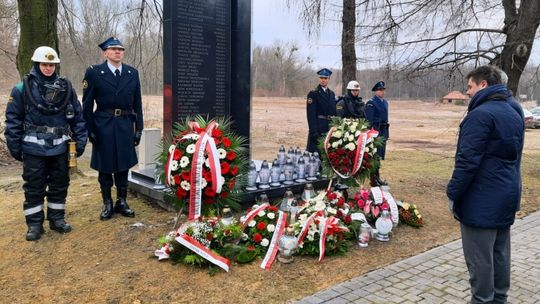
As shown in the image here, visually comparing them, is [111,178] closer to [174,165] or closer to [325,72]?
[174,165]

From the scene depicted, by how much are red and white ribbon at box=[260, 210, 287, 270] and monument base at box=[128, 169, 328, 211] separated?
1.15m

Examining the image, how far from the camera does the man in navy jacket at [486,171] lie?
3088 mm

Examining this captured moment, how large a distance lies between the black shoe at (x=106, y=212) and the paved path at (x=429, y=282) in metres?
→ 3.00

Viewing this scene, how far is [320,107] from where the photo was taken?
25.2 feet

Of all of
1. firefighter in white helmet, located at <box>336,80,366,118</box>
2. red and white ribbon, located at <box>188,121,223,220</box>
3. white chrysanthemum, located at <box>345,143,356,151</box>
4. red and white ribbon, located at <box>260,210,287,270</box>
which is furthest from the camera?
firefighter in white helmet, located at <box>336,80,366,118</box>

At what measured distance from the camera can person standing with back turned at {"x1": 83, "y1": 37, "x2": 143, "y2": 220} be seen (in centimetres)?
520

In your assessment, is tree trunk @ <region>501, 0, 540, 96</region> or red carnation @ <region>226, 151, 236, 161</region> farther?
tree trunk @ <region>501, 0, 540, 96</region>

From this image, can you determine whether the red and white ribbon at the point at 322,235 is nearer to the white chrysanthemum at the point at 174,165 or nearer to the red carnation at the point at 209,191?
the red carnation at the point at 209,191

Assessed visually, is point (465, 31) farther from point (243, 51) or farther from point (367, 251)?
point (367, 251)

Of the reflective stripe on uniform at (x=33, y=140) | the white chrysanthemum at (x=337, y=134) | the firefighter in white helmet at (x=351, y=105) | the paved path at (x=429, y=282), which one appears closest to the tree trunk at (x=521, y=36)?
the firefighter in white helmet at (x=351, y=105)

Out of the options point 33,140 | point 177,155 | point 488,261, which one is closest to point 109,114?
point 33,140

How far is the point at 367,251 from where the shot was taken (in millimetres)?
4824

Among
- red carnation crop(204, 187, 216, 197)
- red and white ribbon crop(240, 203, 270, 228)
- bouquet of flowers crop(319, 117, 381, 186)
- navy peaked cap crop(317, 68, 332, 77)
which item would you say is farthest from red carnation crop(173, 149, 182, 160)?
navy peaked cap crop(317, 68, 332, 77)

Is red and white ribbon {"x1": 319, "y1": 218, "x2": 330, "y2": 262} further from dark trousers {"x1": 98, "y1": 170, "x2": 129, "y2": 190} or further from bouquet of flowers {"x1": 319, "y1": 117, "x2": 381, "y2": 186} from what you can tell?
dark trousers {"x1": 98, "y1": 170, "x2": 129, "y2": 190}
